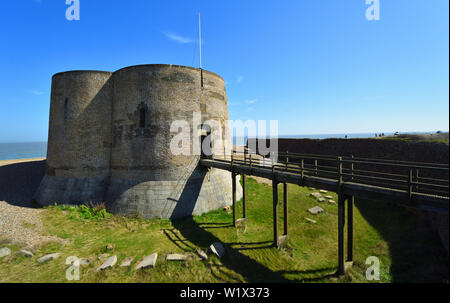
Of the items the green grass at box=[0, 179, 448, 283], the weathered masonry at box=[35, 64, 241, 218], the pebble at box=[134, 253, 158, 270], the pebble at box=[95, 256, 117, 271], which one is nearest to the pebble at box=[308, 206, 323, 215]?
the green grass at box=[0, 179, 448, 283]

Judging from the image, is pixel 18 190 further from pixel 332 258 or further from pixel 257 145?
pixel 257 145

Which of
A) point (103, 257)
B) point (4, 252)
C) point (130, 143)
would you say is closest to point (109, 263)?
point (103, 257)

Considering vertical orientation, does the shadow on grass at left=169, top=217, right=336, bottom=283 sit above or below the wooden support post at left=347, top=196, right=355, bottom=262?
below

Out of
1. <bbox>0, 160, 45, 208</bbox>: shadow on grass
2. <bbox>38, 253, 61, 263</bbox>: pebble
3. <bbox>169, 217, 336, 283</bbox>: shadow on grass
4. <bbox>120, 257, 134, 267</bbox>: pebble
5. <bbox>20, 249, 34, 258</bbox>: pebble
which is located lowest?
<bbox>169, 217, 336, 283</bbox>: shadow on grass

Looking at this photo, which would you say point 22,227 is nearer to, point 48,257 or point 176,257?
point 48,257

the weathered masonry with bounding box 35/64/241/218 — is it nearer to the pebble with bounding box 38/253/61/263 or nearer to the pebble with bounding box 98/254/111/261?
the pebble with bounding box 98/254/111/261

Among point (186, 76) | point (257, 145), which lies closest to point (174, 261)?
point (186, 76)

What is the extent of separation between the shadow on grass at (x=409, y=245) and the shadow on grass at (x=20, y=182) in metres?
22.0

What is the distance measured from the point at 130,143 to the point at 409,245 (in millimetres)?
17206

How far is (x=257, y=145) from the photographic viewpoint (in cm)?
3772

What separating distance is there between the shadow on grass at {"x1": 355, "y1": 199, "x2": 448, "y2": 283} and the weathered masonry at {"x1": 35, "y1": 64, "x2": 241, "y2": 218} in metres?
10.0

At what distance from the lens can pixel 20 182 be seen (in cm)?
1808

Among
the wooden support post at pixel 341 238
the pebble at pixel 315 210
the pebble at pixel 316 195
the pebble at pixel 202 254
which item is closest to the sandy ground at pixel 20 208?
the pebble at pixel 202 254

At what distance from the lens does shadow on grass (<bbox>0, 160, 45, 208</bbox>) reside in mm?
14844
